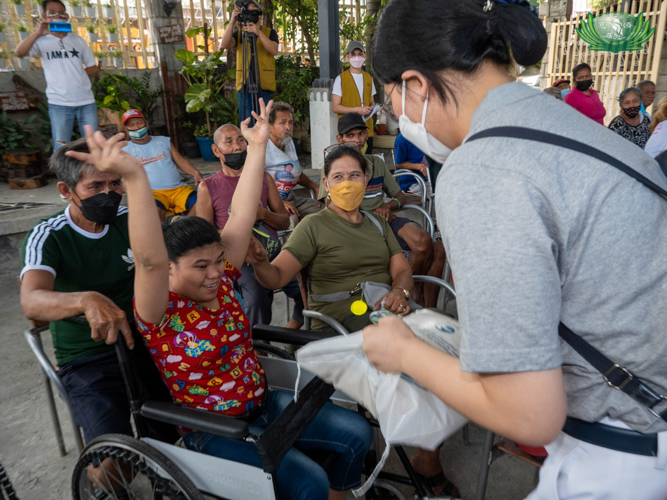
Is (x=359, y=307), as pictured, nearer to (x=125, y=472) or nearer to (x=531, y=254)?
(x=125, y=472)

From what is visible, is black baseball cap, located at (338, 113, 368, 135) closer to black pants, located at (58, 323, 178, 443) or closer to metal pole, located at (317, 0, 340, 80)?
metal pole, located at (317, 0, 340, 80)

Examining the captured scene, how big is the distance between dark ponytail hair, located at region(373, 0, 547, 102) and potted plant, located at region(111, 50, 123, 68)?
7458 millimetres

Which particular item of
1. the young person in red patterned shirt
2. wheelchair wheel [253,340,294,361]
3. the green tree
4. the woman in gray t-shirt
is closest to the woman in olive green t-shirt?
wheelchair wheel [253,340,294,361]

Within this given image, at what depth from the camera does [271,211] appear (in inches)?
129

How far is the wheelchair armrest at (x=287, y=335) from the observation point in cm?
177

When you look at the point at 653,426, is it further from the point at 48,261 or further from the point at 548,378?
the point at 48,261

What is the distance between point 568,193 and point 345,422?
1.24 metres

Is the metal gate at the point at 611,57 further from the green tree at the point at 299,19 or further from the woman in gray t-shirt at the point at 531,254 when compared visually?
the woman in gray t-shirt at the point at 531,254

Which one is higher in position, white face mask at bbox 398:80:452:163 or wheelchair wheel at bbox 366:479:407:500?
white face mask at bbox 398:80:452:163

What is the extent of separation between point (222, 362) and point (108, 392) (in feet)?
1.43

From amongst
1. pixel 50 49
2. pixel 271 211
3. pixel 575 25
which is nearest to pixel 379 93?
pixel 575 25

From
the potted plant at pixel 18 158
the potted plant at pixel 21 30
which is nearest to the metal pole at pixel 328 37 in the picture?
the potted plant at pixel 18 158

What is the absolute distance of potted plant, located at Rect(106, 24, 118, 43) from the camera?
7246 mm

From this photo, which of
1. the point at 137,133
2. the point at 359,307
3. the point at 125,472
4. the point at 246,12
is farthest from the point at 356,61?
the point at 125,472
